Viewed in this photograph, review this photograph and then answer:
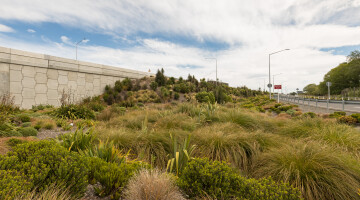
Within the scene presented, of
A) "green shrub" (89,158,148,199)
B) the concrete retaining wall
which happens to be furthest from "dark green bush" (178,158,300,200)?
the concrete retaining wall

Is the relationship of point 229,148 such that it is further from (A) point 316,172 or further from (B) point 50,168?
(B) point 50,168

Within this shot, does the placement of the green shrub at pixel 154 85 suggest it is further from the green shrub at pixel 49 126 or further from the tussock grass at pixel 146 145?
the tussock grass at pixel 146 145

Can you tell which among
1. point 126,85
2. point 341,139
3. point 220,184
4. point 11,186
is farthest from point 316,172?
point 126,85

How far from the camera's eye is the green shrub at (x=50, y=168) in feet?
6.18

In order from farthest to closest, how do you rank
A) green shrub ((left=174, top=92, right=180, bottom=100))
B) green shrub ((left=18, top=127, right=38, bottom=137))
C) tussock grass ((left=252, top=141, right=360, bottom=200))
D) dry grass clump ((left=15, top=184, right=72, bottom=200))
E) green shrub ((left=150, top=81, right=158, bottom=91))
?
green shrub ((left=150, top=81, right=158, bottom=91))
green shrub ((left=174, top=92, right=180, bottom=100))
green shrub ((left=18, top=127, right=38, bottom=137))
tussock grass ((left=252, top=141, right=360, bottom=200))
dry grass clump ((left=15, top=184, right=72, bottom=200))

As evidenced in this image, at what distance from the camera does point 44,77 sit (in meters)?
14.6

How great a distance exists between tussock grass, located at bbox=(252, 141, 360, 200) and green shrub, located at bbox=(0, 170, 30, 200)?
10.5 feet

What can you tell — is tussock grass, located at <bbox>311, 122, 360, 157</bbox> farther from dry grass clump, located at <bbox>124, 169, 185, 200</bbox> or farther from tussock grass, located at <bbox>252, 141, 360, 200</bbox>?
dry grass clump, located at <bbox>124, 169, 185, 200</bbox>

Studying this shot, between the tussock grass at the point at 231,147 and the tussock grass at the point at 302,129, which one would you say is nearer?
the tussock grass at the point at 231,147

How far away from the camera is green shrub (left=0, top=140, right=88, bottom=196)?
1885mm

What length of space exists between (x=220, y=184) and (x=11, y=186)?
2079 mm

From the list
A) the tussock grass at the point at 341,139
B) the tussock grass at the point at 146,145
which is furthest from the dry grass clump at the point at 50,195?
the tussock grass at the point at 341,139

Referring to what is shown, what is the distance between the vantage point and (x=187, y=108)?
27.7 feet

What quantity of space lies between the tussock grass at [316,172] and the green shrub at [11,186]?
126 inches
